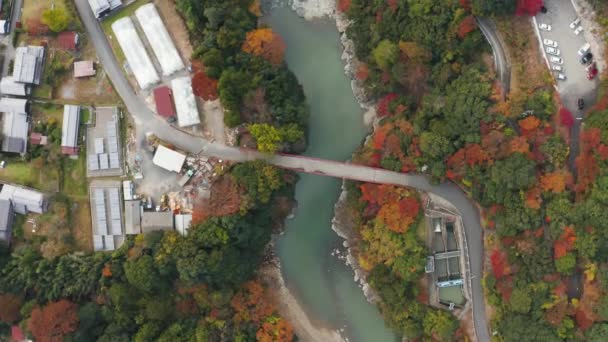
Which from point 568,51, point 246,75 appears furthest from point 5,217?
point 568,51

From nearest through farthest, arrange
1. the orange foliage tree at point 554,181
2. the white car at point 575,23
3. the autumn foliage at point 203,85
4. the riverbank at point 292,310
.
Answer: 1. the orange foliage tree at point 554,181
2. the white car at point 575,23
3. the autumn foliage at point 203,85
4. the riverbank at point 292,310

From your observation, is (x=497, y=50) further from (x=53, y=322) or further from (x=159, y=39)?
(x=53, y=322)

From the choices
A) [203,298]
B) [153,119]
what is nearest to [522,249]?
[203,298]

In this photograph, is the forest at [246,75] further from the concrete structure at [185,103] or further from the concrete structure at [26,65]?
the concrete structure at [26,65]

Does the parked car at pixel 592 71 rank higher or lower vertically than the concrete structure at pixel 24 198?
higher

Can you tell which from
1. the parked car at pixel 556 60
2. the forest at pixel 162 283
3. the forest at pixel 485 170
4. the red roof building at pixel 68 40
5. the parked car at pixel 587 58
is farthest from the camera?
the red roof building at pixel 68 40

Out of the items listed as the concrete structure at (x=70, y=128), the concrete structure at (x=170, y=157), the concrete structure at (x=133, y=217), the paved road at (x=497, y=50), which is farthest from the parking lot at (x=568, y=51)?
the concrete structure at (x=70, y=128)
